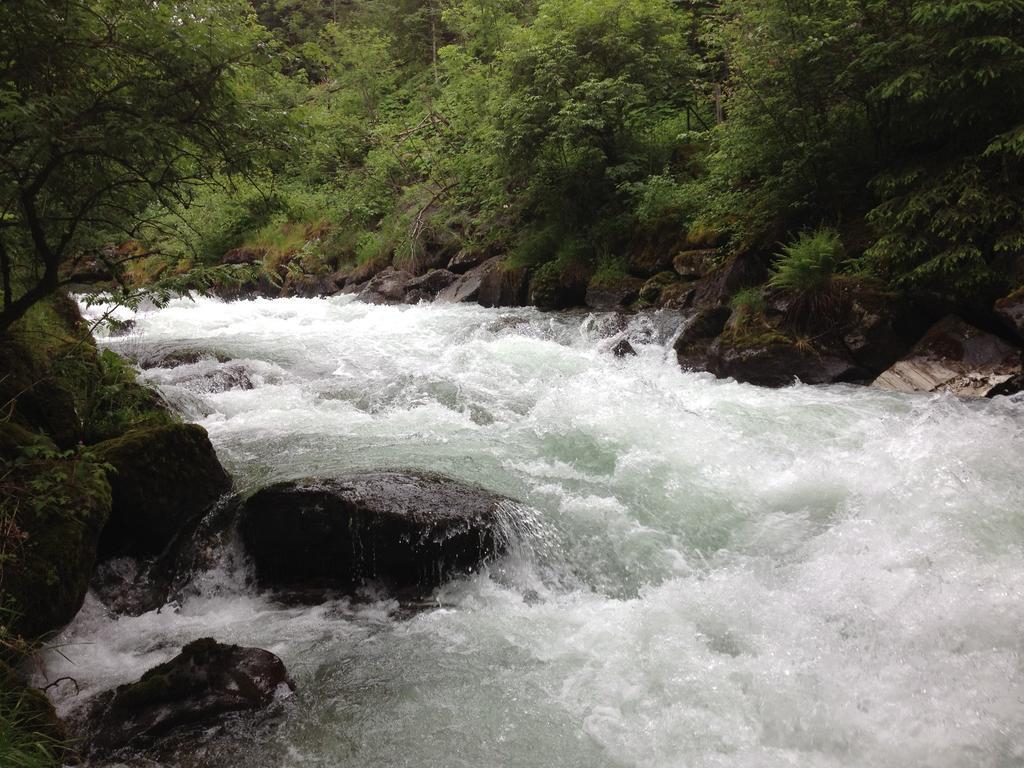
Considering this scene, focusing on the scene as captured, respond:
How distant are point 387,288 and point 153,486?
12.1m

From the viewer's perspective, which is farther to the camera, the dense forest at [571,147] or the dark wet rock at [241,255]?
the dark wet rock at [241,255]

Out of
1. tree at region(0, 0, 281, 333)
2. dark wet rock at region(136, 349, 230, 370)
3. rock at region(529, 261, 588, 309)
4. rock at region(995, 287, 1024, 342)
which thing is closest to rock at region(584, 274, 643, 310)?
rock at region(529, 261, 588, 309)

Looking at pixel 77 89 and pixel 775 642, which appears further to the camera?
pixel 775 642

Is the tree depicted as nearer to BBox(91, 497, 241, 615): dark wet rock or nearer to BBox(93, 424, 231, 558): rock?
BBox(93, 424, 231, 558): rock

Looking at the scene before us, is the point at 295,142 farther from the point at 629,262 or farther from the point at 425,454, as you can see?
the point at 629,262

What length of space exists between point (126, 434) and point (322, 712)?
280 cm

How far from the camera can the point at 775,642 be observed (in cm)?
374

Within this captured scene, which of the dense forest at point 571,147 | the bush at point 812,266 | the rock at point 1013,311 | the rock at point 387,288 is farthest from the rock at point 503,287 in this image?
the rock at point 1013,311

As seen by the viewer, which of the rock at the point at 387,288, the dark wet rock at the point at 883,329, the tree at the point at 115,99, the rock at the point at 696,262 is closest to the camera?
the tree at the point at 115,99

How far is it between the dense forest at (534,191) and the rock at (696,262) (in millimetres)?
71

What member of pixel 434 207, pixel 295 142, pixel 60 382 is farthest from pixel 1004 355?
pixel 434 207

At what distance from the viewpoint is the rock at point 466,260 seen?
1609 cm

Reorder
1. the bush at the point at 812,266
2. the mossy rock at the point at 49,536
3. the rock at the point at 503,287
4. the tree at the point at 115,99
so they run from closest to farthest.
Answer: the tree at the point at 115,99, the mossy rock at the point at 49,536, the bush at the point at 812,266, the rock at the point at 503,287

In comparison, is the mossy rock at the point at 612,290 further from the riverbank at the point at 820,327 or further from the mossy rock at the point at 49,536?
the mossy rock at the point at 49,536
